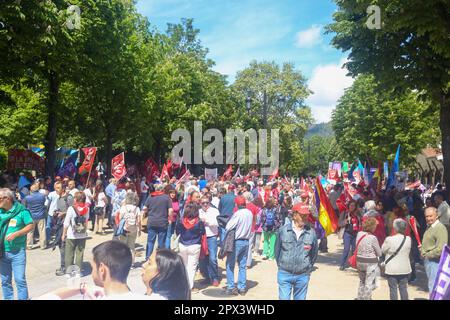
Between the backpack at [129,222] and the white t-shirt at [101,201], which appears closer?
the backpack at [129,222]

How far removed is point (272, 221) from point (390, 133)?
103 feet

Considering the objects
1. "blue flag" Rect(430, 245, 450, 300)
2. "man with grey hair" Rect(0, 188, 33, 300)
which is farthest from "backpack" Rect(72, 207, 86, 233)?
"blue flag" Rect(430, 245, 450, 300)

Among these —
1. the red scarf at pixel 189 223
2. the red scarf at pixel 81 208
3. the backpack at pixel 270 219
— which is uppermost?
the red scarf at pixel 81 208

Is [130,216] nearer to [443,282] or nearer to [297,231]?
[297,231]

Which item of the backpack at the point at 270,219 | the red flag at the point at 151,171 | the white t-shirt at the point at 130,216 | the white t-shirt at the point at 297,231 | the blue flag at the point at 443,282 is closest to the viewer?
the blue flag at the point at 443,282

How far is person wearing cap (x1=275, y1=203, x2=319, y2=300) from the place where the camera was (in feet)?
18.9

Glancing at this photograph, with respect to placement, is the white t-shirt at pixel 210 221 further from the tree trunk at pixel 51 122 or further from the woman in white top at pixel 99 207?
the tree trunk at pixel 51 122

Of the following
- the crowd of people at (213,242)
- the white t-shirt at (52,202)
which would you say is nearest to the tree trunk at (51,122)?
the white t-shirt at (52,202)

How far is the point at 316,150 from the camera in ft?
458

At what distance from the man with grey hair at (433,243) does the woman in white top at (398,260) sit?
11.1 inches

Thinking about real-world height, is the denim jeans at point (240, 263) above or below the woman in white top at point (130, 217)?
below

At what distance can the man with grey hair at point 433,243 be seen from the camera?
21.6 feet

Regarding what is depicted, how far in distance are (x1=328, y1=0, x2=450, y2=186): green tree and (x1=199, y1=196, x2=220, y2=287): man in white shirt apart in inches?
232

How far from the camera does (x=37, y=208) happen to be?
11.7m
